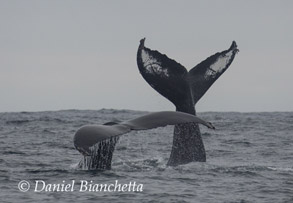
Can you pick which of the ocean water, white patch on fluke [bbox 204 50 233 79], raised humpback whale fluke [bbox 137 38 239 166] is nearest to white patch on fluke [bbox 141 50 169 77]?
raised humpback whale fluke [bbox 137 38 239 166]

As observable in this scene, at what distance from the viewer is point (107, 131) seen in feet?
25.3

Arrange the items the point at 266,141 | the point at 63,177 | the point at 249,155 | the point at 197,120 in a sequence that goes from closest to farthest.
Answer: the point at 197,120 < the point at 63,177 < the point at 249,155 < the point at 266,141

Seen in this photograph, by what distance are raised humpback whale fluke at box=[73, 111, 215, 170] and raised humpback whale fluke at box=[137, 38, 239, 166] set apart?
1.20m

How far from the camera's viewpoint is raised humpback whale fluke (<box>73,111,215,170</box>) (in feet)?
23.5

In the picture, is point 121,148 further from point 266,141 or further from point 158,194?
point 158,194

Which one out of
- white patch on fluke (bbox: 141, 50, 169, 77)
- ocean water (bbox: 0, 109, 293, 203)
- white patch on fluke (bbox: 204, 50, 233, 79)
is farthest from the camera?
white patch on fluke (bbox: 204, 50, 233, 79)

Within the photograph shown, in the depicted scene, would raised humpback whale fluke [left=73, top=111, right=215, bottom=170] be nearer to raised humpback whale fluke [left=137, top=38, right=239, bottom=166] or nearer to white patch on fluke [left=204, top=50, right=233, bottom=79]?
raised humpback whale fluke [left=137, top=38, right=239, bottom=166]

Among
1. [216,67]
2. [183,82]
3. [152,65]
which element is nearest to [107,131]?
[152,65]

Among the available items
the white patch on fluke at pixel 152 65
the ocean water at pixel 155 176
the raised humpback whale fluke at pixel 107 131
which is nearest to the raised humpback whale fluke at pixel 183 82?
the white patch on fluke at pixel 152 65

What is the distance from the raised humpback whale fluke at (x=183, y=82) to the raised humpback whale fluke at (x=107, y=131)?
47.3 inches

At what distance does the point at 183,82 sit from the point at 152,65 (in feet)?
2.12

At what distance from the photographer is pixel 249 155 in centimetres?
1466

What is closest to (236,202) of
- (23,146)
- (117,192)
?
(117,192)

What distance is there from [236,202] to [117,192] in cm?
166
